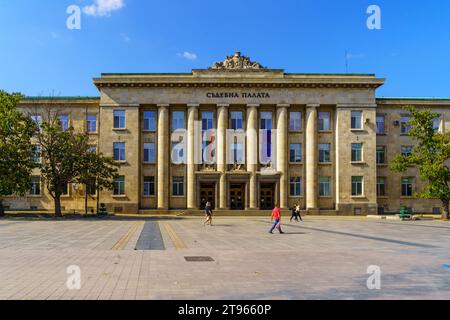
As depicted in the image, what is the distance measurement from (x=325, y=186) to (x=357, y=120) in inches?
338

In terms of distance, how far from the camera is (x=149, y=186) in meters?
57.4

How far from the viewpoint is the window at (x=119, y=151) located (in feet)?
186

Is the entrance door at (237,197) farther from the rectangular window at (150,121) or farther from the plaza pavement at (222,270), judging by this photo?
the plaza pavement at (222,270)

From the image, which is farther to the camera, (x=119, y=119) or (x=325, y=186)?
(x=325, y=186)

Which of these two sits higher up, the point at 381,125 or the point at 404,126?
the point at 381,125

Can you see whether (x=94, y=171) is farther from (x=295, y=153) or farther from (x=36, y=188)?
(x=295, y=153)

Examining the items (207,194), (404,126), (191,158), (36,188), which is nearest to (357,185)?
(404,126)

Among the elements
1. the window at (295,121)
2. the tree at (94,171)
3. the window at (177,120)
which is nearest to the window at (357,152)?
the window at (295,121)

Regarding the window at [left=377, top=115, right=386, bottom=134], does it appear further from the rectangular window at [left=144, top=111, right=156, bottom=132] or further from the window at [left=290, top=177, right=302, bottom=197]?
the rectangular window at [left=144, top=111, right=156, bottom=132]

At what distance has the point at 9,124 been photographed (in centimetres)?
4319

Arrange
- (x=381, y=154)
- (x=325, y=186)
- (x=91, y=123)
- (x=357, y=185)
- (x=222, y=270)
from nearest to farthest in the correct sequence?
(x=222, y=270) < (x=357, y=185) < (x=325, y=186) < (x=91, y=123) < (x=381, y=154)
